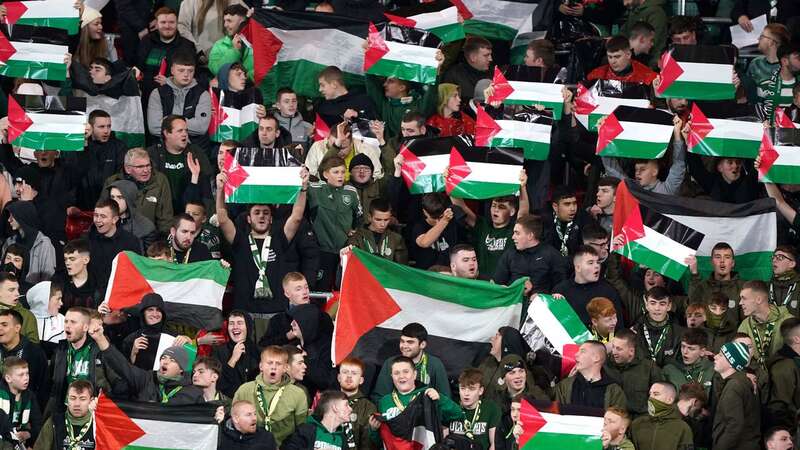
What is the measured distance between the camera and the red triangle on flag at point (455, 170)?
63.6 feet

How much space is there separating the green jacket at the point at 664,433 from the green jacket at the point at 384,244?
3367 mm

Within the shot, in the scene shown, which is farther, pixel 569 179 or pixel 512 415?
pixel 569 179

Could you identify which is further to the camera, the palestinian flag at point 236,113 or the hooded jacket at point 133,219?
the palestinian flag at point 236,113

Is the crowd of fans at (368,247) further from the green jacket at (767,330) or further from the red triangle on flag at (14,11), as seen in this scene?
the red triangle on flag at (14,11)

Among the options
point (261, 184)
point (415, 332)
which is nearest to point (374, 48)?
point (261, 184)

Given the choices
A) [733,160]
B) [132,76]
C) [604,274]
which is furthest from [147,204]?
[733,160]

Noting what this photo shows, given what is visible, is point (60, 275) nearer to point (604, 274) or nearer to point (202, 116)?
point (202, 116)

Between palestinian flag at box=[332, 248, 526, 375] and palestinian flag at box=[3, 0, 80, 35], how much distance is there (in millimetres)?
5272

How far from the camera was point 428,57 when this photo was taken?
20.7m

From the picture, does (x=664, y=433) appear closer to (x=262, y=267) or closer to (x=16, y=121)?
(x=262, y=267)

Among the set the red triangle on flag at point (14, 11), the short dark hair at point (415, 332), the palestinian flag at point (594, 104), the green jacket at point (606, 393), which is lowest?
the green jacket at point (606, 393)

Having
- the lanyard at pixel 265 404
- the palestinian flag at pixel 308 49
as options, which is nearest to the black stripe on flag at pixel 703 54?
the palestinian flag at pixel 308 49

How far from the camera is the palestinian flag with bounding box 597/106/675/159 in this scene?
19.5 meters

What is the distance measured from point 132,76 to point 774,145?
649 cm
